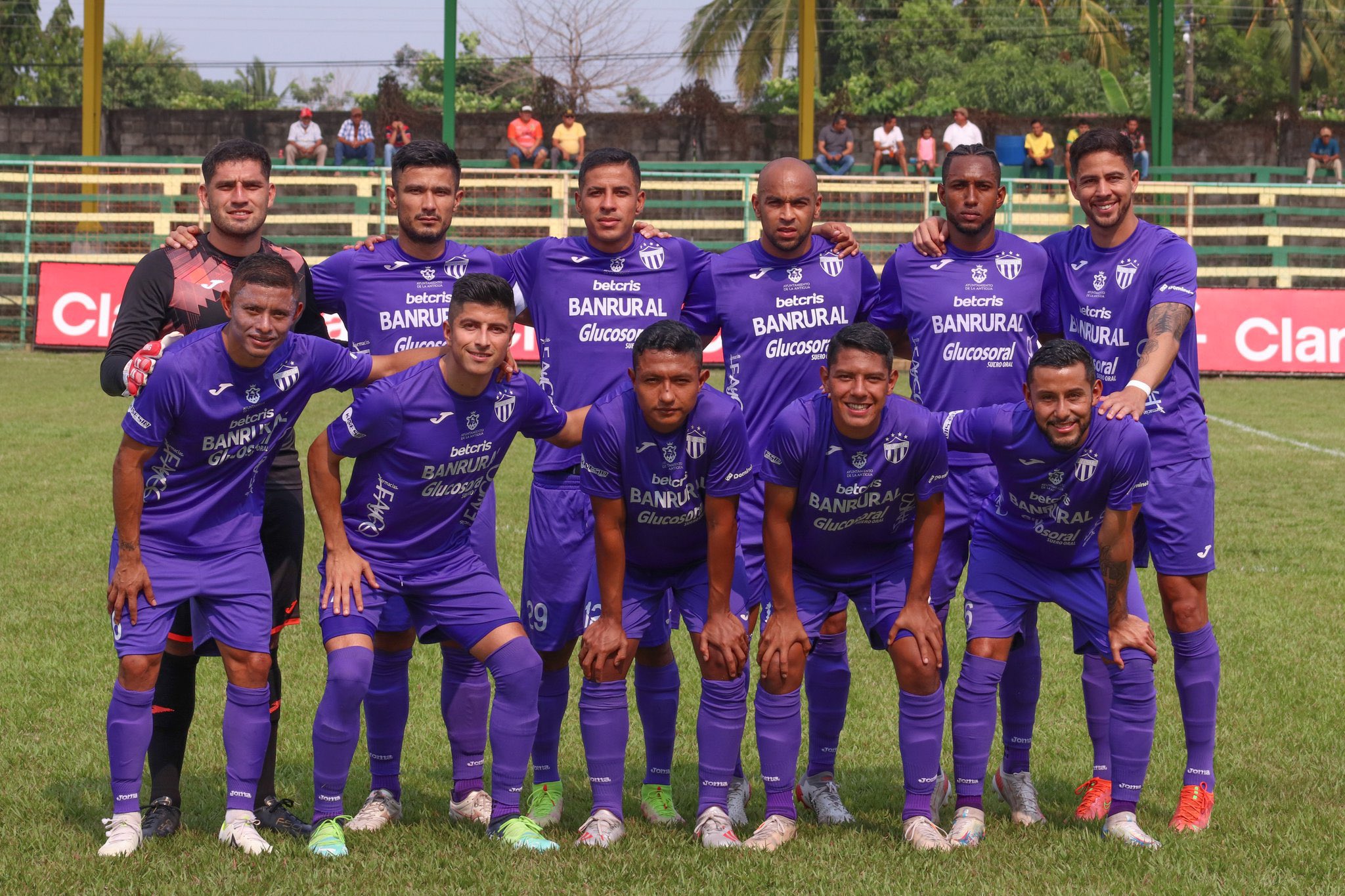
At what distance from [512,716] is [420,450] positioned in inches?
39.8

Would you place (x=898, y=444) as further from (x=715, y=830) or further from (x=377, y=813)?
(x=377, y=813)

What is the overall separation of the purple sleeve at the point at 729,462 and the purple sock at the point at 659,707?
770 mm

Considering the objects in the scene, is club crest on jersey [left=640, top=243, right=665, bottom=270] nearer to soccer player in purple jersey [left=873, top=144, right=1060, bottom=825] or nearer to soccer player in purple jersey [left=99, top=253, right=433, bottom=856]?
soccer player in purple jersey [left=873, top=144, right=1060, bottom=825]

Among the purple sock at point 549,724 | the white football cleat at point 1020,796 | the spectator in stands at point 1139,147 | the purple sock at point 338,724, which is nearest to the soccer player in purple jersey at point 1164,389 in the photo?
the white football cleat at point 1020,796

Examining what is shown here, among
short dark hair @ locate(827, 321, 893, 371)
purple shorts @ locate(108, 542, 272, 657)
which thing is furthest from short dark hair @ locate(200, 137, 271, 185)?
short dark hair @ locate(827, 321, 893, 371)

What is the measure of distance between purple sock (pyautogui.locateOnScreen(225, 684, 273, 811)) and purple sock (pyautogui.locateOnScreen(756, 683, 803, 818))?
4.78 feet

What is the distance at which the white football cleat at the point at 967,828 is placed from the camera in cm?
509

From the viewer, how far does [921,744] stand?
5.17 meters

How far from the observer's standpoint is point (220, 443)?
500cm

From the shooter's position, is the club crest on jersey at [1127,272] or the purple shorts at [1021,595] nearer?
the purple shorts at [1021,595]

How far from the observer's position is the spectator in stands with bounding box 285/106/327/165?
27266 millimetres

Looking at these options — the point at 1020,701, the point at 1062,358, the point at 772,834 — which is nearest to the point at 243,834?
the point at 772,834

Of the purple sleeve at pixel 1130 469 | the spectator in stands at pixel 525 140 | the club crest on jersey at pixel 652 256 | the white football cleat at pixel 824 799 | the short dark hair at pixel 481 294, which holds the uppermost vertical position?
the spectator in stands at pixel 525 140

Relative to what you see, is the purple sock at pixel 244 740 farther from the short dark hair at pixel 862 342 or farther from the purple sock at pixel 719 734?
the short dark hair at pixel 862 342
